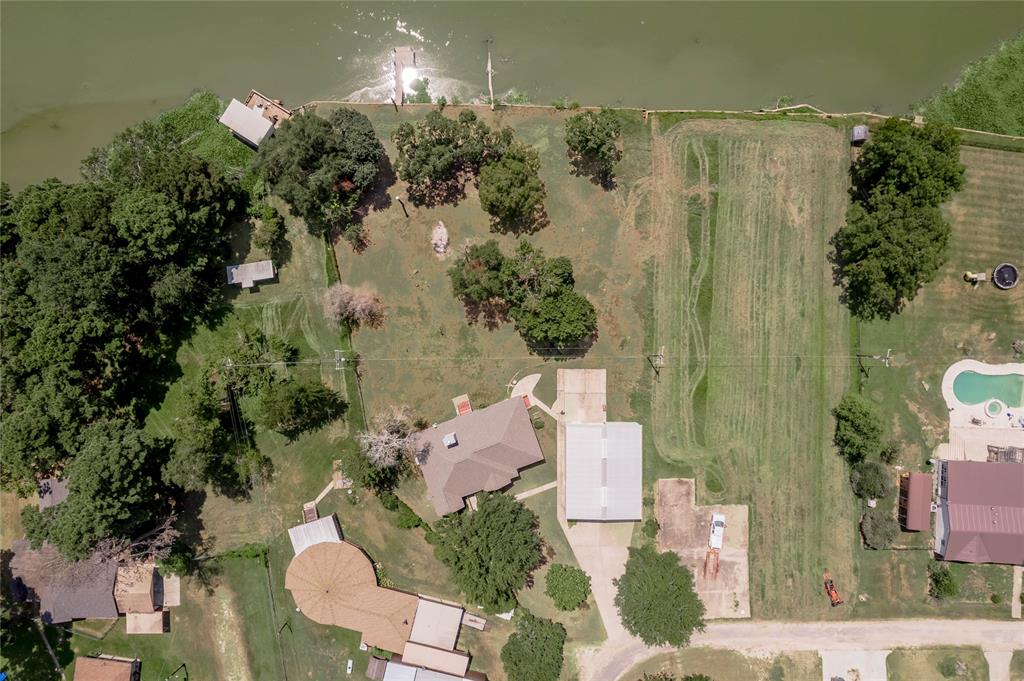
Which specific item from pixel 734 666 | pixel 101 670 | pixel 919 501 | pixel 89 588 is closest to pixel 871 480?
pixel 919 501

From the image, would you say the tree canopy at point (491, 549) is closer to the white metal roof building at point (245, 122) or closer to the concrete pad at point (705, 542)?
the concrete pad at point (705, 542)

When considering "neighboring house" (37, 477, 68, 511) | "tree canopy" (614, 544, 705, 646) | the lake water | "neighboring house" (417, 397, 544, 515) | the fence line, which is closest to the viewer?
"neighboring house" (37, 477, 68, 511)

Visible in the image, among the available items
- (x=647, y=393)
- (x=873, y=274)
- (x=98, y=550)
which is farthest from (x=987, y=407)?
(x=98, y=550)

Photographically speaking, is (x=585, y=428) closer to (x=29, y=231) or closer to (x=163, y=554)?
(x=163, y=554)

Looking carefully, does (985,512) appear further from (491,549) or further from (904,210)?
(491,549)

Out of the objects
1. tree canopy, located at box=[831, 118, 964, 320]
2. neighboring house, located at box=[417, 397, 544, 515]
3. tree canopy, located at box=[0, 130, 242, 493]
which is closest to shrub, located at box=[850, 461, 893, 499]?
tree canopy, located at box=[831, 118, 964, 320]

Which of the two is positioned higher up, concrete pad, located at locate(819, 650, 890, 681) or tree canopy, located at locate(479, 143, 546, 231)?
tree canopy, located at locate(479, 143, 546, 231)

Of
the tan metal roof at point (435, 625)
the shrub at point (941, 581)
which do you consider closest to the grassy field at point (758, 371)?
the shrub at point (941, 581)

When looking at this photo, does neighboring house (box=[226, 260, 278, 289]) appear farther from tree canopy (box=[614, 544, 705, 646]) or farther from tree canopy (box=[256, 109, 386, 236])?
tree canopy (box=[614, 544, 705, 646])
